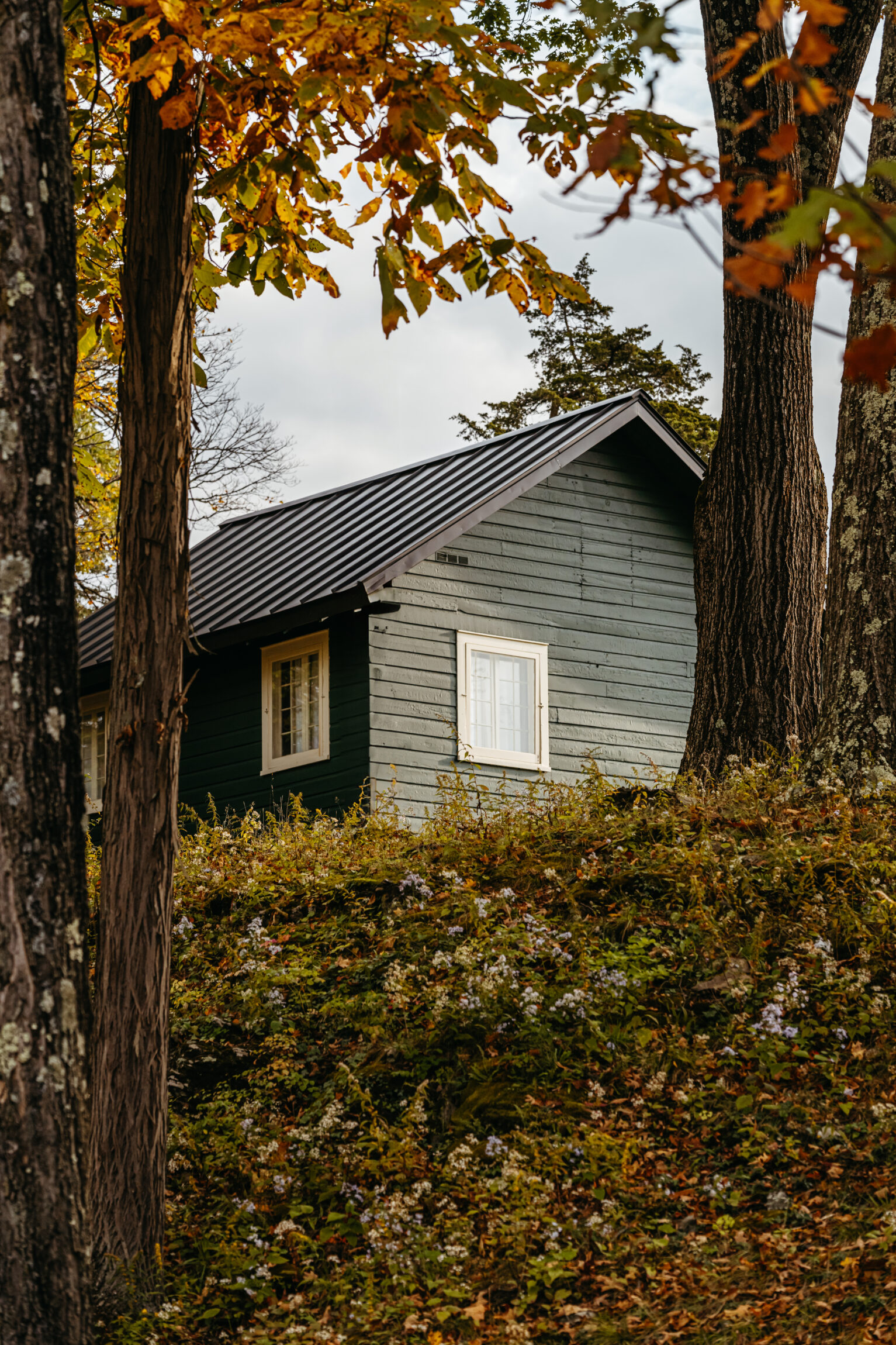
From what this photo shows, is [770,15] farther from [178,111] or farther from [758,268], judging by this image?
[178,111]

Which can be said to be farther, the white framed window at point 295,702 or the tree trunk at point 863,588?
the white framed window at point 295,702

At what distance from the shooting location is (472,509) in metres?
16.6

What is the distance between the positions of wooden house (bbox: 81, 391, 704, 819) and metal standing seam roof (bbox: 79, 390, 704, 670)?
41 mm

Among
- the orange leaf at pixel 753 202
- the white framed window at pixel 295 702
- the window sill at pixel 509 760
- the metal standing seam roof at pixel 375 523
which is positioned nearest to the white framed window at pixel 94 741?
the metal standing seam roof at pixel 375 523

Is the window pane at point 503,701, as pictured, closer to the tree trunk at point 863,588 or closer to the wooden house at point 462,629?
the wooden house at point 462,629

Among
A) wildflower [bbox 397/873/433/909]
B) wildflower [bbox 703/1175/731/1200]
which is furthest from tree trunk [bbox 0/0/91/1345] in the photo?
wildflower [bbox 397/873/433/909]

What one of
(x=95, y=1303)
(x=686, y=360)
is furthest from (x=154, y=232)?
(x=686, y=360)

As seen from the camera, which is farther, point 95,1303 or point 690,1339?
point 95,1303

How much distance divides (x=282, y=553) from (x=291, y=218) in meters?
11.8

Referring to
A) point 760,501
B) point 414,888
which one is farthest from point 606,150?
point 760,501

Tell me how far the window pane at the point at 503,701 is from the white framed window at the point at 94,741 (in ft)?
18.7

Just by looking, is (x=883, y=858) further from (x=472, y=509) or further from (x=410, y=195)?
(x=472, y=509)

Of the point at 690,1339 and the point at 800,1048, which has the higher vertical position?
the point at 800,1048

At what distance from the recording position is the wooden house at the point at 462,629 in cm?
1622
